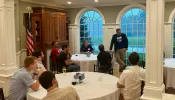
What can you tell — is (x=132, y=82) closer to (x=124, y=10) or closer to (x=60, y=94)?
(x=60, y=94)

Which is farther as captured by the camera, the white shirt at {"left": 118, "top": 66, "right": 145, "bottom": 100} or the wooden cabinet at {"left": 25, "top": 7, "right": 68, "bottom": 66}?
the wooden cabinet at {"left": 25, "top": 7, "right": 68, "bottom": 66}

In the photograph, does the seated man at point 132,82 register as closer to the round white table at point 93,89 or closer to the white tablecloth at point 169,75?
the round white table at point 93,89

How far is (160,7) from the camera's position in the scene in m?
2.70

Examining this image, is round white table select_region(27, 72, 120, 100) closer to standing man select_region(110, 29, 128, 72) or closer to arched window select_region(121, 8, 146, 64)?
standing man select_region(110, 29, 128, 72)

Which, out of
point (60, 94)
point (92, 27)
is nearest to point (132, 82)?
point (60, 94)

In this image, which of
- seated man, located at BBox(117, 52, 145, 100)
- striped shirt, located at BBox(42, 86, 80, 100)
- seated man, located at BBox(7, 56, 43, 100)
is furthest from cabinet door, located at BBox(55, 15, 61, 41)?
striped shirt, located at BBox(42, 86, 80, 100)

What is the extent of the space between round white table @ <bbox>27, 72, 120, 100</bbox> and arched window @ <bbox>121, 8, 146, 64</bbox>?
4.83m

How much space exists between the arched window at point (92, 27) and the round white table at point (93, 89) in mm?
5346

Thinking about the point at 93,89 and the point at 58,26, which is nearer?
the point at 93,89

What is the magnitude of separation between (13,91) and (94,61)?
11.7 ft

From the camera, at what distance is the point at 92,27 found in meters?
9.68

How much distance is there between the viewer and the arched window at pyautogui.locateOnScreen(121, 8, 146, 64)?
864 cm

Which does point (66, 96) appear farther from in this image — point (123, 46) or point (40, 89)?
point (123, 46)

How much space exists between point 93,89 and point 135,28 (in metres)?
5.80
